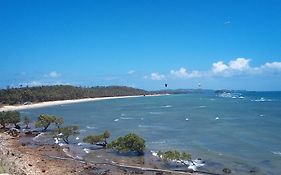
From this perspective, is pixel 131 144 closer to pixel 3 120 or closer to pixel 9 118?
pixel 9 118

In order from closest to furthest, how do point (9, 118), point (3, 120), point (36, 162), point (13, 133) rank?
point (36, 162)
point (13, 133)
point (9, 118)
point (3, 120)

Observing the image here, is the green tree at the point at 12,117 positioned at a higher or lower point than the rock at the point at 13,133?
higher

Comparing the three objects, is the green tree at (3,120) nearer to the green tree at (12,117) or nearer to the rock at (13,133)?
the green tree at (12,117)

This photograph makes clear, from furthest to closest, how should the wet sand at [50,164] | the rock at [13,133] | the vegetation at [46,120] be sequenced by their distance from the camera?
the vegetation at [46,120]
the rock at [13,133]
the wet sand at [50,164]

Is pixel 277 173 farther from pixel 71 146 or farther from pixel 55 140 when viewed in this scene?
pixel 55 140

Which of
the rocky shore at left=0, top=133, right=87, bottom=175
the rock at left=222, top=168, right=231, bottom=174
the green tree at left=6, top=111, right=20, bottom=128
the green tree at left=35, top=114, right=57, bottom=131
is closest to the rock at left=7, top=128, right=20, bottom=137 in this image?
the green tree at left=35, top=114, right=57, bottom=131

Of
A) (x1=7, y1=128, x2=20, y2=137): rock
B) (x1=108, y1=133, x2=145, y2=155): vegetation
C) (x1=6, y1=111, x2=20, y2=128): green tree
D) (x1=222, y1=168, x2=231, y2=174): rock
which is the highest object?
(x1=6, y1=111, x2=20, y2=128): green tree

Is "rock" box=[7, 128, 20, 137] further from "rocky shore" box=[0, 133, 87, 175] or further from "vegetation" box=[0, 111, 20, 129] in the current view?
"rocky shore" box=[0, 133, 87, 175]

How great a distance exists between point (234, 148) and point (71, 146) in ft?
85.1

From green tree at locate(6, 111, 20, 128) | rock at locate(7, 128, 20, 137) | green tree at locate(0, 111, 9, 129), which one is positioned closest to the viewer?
rock at locate(7, 128, 20, 137)

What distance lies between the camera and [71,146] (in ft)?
198

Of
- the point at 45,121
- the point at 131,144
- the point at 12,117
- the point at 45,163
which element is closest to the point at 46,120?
the point at 45,121

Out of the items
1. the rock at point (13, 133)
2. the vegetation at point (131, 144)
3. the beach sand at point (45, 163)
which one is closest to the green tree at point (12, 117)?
the rock at point (13, 133)

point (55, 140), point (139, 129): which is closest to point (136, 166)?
point (55, 140)
